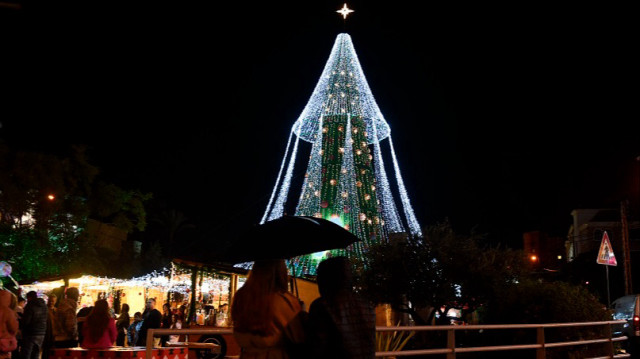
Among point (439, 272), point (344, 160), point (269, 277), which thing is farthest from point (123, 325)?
point (344, 160)

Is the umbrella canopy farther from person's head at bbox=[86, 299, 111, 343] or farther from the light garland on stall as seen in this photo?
the light garland on stall

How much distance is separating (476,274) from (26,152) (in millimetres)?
19652

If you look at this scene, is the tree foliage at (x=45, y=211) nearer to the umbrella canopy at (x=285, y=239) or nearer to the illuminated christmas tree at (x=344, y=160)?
the illuminated christmas tree at (x=344, y=160)

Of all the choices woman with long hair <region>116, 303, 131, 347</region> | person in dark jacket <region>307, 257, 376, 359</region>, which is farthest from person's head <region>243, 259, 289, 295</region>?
woman with long hair <region>116, 303, 131, 347</region>

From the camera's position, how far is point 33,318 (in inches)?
400

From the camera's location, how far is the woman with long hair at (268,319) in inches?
153

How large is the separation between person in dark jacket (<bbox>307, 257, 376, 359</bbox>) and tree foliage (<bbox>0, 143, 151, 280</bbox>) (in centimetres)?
2565

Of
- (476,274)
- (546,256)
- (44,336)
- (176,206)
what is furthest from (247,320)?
(546,256)

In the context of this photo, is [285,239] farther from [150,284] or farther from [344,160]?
[344,160]

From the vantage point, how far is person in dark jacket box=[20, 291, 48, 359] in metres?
10.1

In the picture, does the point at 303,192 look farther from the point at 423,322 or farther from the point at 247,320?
the point at 247,320

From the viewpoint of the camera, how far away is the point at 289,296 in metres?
4.01

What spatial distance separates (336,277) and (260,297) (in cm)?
49

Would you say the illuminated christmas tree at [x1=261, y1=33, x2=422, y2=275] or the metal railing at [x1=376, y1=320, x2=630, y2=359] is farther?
the illuminated christmas tree at [x1=261, y1=33, x2=422, y2=275]
